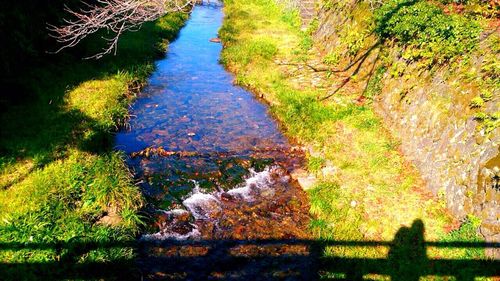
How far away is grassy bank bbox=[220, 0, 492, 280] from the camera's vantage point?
6445 mm

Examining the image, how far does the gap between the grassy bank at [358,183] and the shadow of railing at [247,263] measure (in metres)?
0.05

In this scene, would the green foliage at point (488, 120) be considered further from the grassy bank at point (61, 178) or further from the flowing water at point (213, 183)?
the grassy bank at point (61, 178)

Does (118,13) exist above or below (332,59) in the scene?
above

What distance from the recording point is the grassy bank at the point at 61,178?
5914mm

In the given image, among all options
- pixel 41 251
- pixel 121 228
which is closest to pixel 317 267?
pixel 121 228

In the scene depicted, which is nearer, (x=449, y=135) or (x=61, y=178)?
(x=61, y=178)

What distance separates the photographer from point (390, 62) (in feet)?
34.3

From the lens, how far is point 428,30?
892 centimetres

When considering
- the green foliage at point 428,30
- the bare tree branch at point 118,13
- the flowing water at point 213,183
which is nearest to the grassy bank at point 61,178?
the flowing water at point 213,183

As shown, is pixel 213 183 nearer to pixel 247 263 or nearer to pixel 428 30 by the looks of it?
pixel 247 263

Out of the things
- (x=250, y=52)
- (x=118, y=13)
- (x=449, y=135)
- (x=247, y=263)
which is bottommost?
(x=247, y=263)

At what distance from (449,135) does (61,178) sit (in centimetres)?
827

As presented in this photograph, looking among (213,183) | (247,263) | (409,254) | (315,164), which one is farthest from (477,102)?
(213,183)

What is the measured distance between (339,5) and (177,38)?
29.3 feet
